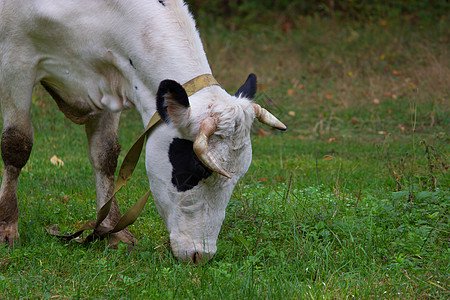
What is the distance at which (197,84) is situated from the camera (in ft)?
11.9

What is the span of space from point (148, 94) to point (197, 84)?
0.39 metres

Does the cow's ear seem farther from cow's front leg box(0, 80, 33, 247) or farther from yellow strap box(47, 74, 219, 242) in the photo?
cow's front leg box(0, 80, 33, 247)

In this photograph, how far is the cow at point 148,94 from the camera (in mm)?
3463

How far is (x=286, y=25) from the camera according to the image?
16125 mm

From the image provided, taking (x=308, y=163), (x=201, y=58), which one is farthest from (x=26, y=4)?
(x=308, y=163)

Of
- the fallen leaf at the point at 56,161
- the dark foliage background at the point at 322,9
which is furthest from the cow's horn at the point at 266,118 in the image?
the dark foliage background at the point at 322,9

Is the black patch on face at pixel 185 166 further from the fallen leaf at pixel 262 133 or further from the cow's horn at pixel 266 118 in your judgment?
the fallen leaf at pixel 262 133

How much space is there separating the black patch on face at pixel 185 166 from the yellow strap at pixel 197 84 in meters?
0.30

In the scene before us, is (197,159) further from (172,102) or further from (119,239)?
(119,239)

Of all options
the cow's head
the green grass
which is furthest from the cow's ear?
the green grass

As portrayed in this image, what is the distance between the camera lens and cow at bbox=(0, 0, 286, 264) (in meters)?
3.46

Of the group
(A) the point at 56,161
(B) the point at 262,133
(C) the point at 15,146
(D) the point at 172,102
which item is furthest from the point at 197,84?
(B) the point at 262,133

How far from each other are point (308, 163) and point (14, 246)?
361cm

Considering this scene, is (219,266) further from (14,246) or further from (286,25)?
(286,25)
